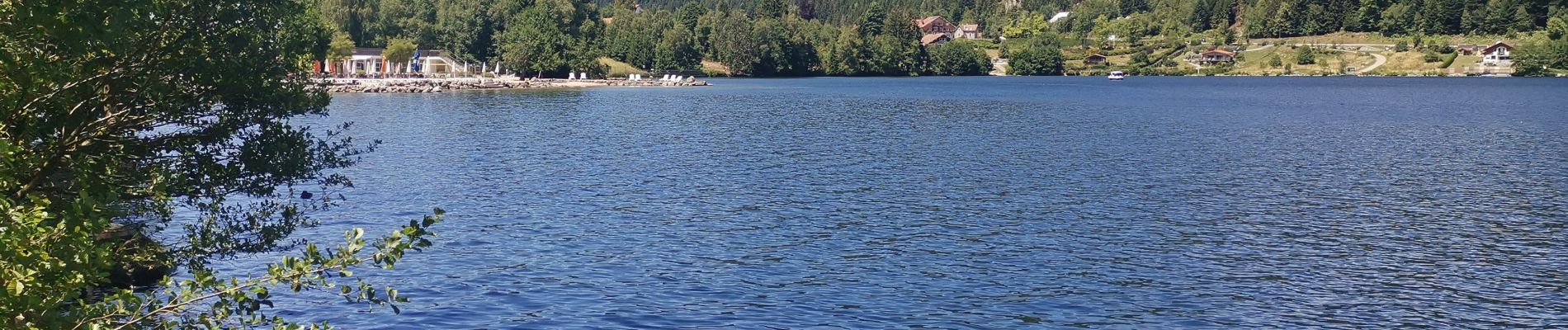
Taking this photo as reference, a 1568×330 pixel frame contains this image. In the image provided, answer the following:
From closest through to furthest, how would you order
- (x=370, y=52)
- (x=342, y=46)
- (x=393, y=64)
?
(x=342, y=46) → (x=393, y=64) → (x=370, y=52)

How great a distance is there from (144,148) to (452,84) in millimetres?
137703

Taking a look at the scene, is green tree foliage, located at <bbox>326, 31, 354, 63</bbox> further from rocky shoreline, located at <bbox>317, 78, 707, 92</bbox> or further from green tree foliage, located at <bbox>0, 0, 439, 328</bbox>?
green tree foliage, located at <bbox>0, 0, 439, 328</bbox>

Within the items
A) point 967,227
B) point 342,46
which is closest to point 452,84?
point 342,46

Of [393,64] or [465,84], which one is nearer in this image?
[465,84]

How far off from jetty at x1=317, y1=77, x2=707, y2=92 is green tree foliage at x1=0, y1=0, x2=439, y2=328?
110341 mm

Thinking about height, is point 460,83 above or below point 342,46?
below

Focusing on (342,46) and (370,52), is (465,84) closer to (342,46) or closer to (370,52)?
(342,46)

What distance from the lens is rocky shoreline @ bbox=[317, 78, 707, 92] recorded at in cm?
14488

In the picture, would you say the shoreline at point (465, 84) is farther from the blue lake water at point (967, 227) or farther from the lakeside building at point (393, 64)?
the blue lake water at point (967, 227)

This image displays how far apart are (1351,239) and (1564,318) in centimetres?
987

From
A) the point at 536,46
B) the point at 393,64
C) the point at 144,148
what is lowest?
the point at 144,148

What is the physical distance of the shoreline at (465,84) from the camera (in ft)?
475

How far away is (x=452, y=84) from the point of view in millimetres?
156625

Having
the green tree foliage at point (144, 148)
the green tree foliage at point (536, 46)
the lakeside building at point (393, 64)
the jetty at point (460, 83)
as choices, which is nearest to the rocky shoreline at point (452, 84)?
the jetty at point (460, 83)
